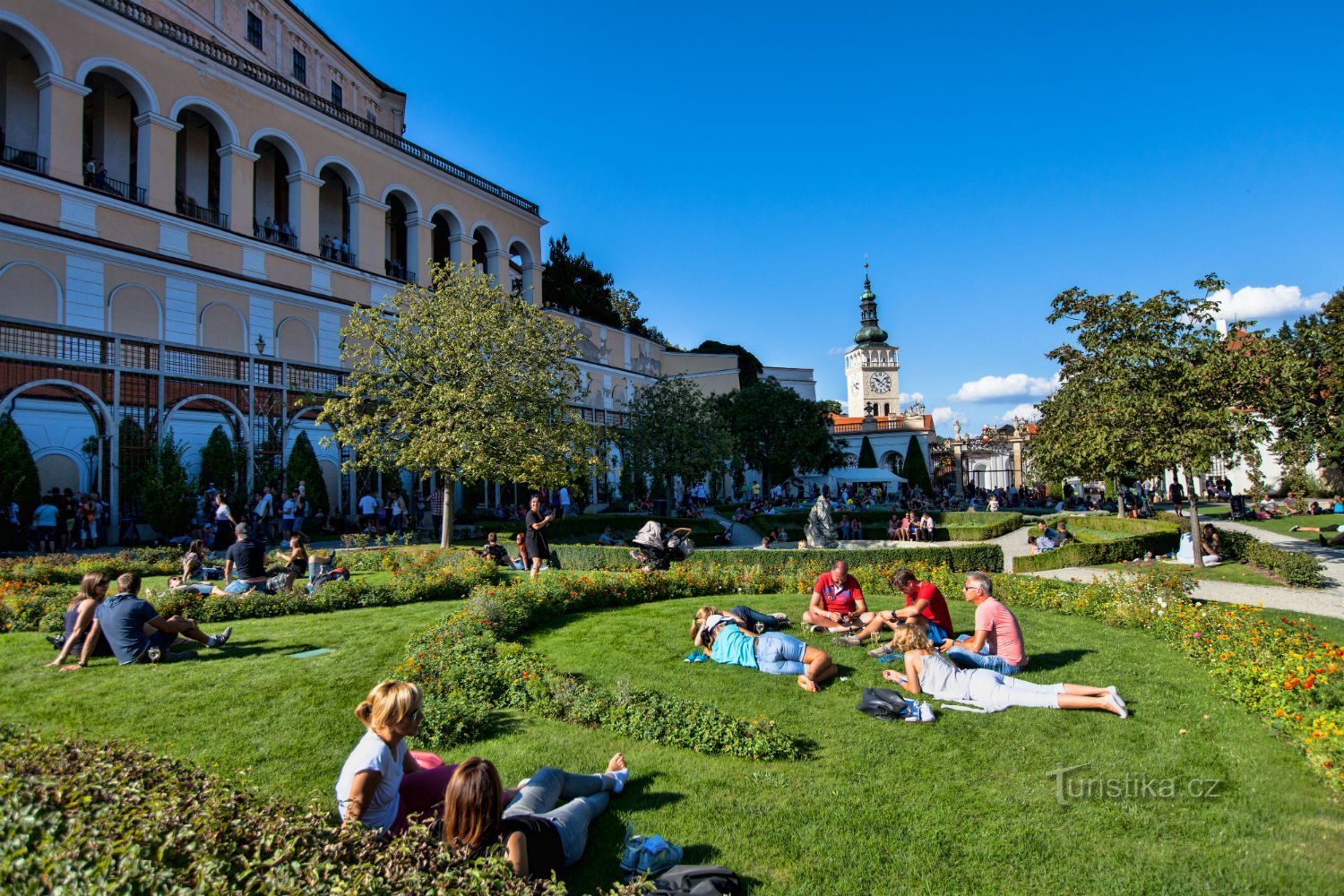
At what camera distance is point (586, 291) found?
53.8m

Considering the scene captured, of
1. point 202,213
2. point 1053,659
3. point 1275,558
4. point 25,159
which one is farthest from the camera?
point 202,213

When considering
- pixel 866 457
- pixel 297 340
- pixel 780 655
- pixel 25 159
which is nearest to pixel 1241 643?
pixel 780 655

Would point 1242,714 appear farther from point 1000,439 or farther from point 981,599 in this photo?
point 1000,439

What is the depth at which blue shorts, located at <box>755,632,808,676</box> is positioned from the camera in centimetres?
746

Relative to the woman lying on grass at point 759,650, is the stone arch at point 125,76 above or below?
above

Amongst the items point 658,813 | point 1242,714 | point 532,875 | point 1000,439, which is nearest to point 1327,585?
point 1242,714

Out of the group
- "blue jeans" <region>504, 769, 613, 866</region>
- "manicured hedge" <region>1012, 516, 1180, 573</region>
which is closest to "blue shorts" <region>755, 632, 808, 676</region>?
"blue jeans" <region>504, 769, 613, 866</region>

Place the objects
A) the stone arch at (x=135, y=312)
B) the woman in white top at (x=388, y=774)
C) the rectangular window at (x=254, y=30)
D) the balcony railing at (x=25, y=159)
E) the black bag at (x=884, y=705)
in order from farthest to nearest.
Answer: the rectangular window at (x=254, y=30) < the stone arch at (x=135, y=312) < the balcony railing at (x=25, y=159) < the black bag at (x=884, y=705) < the woman in white top at (x=388, y=774)

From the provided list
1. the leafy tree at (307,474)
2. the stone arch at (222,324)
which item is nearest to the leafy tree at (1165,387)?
the leafy tree at (307,474)

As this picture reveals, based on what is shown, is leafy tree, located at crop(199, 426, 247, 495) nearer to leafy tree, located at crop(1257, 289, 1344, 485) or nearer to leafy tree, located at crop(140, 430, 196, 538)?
leafy tree, located at crop(140, 430, 196, 538)

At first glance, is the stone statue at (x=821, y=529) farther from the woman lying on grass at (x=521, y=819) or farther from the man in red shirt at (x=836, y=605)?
the woman lying on grass at (x=521, y=819)

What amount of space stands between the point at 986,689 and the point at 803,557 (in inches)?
319

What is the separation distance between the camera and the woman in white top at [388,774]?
3988mm

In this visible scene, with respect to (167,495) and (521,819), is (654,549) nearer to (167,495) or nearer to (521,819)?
(521,819)
